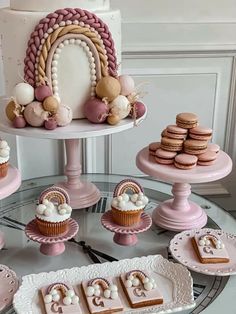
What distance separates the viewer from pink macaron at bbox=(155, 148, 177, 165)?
102cm

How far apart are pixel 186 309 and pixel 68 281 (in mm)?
203

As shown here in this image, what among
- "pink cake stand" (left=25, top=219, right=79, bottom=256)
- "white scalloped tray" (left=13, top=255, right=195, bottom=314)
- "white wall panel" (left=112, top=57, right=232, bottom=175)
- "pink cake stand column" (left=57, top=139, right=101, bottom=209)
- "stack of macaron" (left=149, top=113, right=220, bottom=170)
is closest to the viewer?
"white scalloped tray" (left=13, top=255, right=195, bottom=314)

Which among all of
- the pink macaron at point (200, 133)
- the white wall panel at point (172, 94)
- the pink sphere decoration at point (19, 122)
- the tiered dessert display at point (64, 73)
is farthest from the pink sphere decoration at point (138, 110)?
the white wall panel at point (172, 94)

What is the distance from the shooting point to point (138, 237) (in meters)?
1.04

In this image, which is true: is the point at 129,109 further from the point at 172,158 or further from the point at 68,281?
the point at 68,281

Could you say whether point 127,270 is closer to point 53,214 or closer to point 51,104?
point 53,214

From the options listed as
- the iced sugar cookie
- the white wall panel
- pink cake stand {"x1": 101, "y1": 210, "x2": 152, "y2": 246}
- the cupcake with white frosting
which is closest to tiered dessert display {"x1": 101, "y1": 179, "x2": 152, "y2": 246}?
pink cake stand {"x1": 101, "y1": 210, "x2": 152, "y2": 246}

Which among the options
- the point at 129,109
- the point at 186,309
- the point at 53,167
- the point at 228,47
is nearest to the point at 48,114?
the point at 129,109

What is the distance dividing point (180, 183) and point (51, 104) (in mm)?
319

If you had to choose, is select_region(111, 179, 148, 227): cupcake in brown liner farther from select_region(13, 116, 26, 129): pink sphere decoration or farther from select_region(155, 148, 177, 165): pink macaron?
select_region(13, 116, 26, 129): pink sphere decoration

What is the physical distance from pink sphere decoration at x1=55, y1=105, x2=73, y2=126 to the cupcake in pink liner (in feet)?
0.42

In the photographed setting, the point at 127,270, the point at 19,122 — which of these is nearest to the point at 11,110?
the point at 19,122

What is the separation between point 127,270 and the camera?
0.90 m

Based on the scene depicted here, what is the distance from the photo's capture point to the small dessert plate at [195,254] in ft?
2.95
